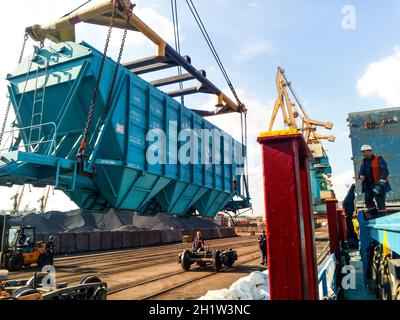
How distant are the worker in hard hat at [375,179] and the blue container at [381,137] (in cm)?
286

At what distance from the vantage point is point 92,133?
835 cm

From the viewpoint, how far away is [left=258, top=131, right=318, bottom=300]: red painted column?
6.49 ft

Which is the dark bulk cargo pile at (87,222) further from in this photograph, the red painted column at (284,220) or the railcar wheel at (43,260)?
the red painted column at (284,220)

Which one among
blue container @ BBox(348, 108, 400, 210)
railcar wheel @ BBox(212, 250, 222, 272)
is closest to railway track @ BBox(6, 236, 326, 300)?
railcar wheel @ BBox(212, 250, 222, 272)

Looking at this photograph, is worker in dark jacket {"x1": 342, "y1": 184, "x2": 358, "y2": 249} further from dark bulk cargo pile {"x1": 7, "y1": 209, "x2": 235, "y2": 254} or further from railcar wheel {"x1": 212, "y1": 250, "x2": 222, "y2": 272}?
dark bulk cargo pile {"x1": 7, "y1": 209, "x2": 235, "y2": 254}

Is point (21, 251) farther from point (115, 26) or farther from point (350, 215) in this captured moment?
point (350, 215)

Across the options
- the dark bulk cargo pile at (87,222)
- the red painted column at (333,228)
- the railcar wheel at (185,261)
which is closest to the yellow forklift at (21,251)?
the railcar wheel at (185,261)

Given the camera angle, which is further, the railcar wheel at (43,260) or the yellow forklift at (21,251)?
the railcar wheel at (43,260)

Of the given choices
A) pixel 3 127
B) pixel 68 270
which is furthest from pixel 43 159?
pixel 68 270

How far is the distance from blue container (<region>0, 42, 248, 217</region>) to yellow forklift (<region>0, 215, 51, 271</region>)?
17.6 ft

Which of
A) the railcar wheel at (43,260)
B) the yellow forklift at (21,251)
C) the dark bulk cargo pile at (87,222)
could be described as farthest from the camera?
the dark bulk cargo pile at (87,222)

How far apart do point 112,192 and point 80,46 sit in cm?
387

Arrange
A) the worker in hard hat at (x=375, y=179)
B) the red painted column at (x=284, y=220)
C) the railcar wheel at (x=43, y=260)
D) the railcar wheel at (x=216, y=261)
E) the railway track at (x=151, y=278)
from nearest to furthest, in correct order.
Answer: the red painted column at (x=284, y=220) < the worker in hard hat at (x=375, y=179) < the railway track at (x=151, y=278) < the railcar wheel at (x=216, y=261) < the railcar wheel at (x=43, y=260)

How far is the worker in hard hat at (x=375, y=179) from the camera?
5795 mm
